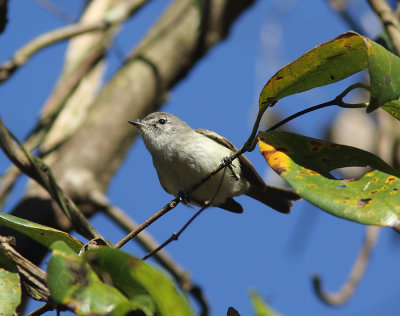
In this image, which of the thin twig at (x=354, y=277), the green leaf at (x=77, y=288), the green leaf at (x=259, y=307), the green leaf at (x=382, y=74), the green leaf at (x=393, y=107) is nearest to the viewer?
the green leaf at (x=259, y=307)

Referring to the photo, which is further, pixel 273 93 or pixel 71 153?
pixel 71 153

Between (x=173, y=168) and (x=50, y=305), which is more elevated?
(x=173, y=168)

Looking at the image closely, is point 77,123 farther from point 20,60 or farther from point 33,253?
point 33,253

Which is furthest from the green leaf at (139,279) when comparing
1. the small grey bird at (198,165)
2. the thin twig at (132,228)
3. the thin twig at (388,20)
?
the thin twig at (132,228)

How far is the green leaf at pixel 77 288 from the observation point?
103 cm

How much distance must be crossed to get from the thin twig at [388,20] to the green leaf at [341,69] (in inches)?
30.6

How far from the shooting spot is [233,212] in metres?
3.79

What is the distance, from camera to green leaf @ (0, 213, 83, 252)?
1.43 m

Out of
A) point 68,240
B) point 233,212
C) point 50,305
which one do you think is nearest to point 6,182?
point 233,212

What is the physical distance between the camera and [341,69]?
1.33 metres

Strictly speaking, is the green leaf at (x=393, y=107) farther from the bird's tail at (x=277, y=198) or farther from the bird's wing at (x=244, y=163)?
the bird's tail at (x=277, y=198)

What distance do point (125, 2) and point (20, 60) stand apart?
148cm

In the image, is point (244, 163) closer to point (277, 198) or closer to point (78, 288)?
point (277, 198)

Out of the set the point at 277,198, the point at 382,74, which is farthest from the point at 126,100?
the point at 382,74
